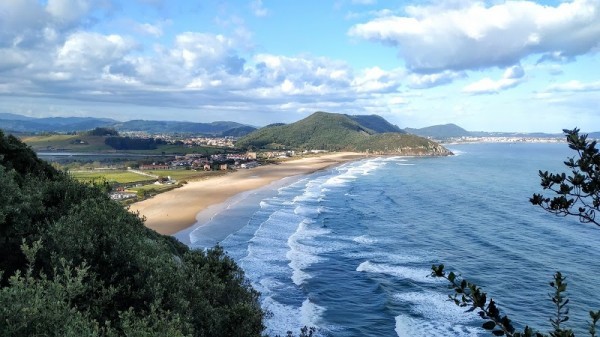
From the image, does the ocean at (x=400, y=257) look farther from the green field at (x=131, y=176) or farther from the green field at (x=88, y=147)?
the green field at (x=88, y=147)

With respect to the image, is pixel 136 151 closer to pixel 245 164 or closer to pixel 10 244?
pixel 245 164

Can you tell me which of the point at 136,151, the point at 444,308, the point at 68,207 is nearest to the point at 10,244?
the point at 68,207

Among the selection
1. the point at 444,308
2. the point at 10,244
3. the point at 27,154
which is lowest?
the point at 444,308

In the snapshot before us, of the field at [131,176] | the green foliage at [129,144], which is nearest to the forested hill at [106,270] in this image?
the field at [131,176]

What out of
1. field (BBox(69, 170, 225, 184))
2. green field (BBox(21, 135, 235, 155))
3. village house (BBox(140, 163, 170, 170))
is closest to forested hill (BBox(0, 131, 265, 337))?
field (BBox(69, 170, 225, 184))

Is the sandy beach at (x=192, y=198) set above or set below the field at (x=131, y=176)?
below

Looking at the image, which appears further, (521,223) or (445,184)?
(445,184)
